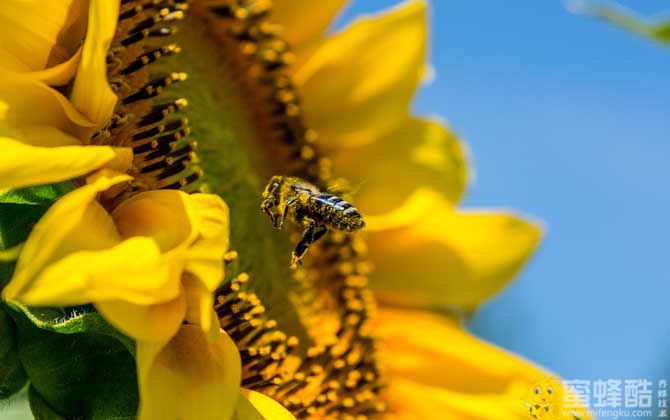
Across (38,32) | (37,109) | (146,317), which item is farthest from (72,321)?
(38,32)

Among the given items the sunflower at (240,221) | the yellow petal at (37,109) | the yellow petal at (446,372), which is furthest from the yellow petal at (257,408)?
the yellow petal at (446,372)

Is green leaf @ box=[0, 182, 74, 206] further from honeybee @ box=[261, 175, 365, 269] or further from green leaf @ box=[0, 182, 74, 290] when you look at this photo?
honeybee @ box=[261, 175, 365, 269]

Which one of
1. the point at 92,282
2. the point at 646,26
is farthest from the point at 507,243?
the point at 92,282

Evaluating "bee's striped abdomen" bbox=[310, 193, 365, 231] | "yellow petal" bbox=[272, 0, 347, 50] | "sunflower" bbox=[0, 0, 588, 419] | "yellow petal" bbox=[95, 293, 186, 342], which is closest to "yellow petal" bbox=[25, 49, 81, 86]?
"sunflower" bbox=[0, 0, 588, 419]

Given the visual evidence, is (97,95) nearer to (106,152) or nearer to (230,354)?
(106,152)

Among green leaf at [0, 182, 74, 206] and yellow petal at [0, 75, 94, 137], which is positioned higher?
yellow petal at [0, 75, 94, 137]
